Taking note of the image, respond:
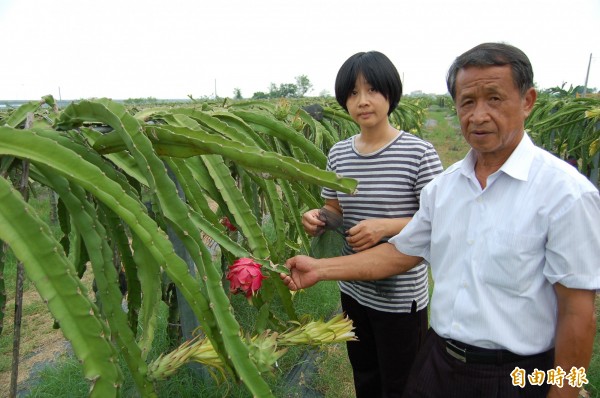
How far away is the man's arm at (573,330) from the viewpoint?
79 centimetres

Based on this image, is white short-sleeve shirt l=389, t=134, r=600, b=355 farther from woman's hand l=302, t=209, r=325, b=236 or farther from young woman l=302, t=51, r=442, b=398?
woman's hand l=302, t=209, r=325, b=236

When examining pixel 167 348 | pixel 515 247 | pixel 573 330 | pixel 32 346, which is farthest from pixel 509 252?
pixel 32 346

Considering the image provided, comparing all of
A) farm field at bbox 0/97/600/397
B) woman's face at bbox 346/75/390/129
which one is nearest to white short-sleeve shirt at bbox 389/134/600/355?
woman's face at bbox 346/75/390/129

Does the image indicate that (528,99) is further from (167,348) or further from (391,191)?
(167,348)

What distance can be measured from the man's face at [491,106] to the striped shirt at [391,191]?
14.5 inches

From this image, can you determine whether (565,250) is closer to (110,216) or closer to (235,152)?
(235,152)

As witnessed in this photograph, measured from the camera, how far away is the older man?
79 cm

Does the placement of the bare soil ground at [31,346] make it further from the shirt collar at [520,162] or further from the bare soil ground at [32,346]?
the shirt collar at [520,162]

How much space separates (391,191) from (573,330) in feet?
1.94

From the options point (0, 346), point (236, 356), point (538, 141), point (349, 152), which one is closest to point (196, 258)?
point (236, 356)

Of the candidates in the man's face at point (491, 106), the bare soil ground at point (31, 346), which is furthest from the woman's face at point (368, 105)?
the bare soil ground at point (31, 346)

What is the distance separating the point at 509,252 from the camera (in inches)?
32.9

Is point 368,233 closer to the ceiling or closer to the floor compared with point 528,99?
closer to the floor

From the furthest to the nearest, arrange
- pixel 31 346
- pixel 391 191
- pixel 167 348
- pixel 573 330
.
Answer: pixel 31 346, pixel 167 348, pixel 391 191, pixel 573 330
